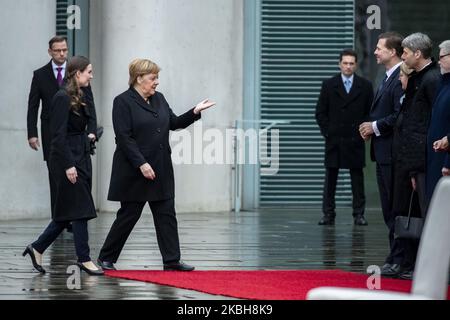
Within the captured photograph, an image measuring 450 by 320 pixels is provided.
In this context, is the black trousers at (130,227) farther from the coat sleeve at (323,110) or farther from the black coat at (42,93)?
the coat sleeve at (323,110)

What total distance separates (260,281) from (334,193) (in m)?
7.31

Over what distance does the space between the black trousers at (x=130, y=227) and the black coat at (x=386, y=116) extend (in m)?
1.85

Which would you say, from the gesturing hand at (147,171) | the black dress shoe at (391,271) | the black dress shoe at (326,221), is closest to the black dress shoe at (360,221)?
the black dress shoe at (326,221)

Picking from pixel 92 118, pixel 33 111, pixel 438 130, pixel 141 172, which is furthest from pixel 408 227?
pixel 33 111

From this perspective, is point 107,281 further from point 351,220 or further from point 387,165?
point 351,220

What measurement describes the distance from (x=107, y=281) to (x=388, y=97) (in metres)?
3.15

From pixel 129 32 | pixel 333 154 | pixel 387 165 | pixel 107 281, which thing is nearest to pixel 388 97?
pixel 387 165

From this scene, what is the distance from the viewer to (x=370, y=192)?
2128 centimetres

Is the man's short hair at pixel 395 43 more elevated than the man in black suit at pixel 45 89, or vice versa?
the man's short hair at pixel 395 43

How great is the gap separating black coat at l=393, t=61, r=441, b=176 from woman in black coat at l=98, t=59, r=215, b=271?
169 centimetres

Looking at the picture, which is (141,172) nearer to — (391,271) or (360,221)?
(391,271)

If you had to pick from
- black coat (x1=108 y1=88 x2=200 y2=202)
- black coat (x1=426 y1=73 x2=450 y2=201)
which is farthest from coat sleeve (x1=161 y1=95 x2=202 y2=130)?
black coat (x1=426 y1=73 x2=450 y2=201)

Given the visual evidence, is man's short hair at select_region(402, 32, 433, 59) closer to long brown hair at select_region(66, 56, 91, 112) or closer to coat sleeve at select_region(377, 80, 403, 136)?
coat sleeve at select_region(377, 80, 403, 136)

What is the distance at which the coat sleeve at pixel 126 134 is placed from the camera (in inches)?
473
